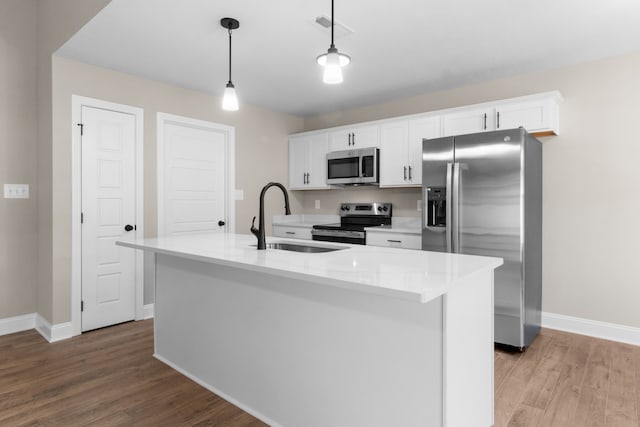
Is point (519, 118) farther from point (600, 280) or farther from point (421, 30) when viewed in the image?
point (600, 280)

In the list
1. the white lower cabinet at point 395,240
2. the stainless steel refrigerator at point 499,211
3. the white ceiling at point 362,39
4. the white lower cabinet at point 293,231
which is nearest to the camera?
the white ceiling at point 362,39

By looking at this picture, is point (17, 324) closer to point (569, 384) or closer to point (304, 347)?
point (304, 347)

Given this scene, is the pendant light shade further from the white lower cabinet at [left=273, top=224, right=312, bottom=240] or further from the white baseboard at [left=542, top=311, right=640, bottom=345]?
the white baseboard at [left=542, top=311, right=640, bottom=345]

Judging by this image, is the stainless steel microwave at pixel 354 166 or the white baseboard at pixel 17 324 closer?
the white baseboard at pixel 17 324

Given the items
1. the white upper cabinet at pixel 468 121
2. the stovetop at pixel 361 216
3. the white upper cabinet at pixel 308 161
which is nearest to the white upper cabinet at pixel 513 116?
the white upper cabinet at pixel 468 121

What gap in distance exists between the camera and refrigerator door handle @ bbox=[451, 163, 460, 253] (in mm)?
3172

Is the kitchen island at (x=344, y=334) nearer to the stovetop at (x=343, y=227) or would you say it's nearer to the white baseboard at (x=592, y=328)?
the stovetop at (x=343, y=227)

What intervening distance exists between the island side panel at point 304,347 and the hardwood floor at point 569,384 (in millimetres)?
873

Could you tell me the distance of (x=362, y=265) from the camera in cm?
166

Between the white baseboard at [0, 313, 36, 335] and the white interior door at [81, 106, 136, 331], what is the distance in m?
0.54

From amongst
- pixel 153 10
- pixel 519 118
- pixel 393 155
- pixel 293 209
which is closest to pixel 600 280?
pixel 519 118

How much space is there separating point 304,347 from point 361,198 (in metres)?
3.17

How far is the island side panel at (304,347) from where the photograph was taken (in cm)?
153

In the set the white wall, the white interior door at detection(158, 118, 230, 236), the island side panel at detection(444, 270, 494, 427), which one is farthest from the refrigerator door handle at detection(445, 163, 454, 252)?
the white interior door at detection(158, 118, 230, 236)
